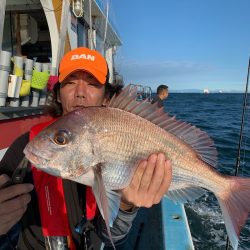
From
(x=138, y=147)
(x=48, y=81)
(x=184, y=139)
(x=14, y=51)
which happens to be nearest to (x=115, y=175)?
(x=138, y=147)

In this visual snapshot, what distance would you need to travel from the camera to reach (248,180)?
1915mm

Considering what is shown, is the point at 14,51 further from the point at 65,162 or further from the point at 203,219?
the point at 65,162

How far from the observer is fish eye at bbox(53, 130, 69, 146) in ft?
5.48

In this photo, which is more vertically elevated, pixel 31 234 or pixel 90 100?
pixel 90 100

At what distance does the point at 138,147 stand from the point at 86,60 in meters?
0.85

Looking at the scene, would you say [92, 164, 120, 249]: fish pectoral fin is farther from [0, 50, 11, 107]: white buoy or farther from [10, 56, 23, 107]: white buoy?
[10, 56, 23, 107]: white buoy

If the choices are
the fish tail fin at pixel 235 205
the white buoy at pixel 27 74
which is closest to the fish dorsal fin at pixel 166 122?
the fish tail fin at pixel 235 205

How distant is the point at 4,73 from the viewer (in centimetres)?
384

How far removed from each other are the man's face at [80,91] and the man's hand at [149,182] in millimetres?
713

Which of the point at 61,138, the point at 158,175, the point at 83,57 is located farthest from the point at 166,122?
the point at 83,57

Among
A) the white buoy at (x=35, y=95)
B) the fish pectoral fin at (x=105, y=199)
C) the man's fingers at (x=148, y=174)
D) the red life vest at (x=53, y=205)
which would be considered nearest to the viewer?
the fish pectoral fin at (x=105, y=199)

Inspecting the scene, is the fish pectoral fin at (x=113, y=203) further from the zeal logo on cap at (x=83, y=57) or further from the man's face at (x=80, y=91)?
the zeal logo on cap at (x=83, y=57)

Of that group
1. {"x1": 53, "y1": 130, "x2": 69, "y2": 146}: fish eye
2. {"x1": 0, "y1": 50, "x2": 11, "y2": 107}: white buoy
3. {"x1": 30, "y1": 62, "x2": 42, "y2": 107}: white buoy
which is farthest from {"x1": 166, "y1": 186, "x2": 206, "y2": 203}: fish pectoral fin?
{"x1": 30, "y1": 62, "x2": 42, "y2": 107}: white buoy

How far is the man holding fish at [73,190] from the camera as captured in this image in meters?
1.64
